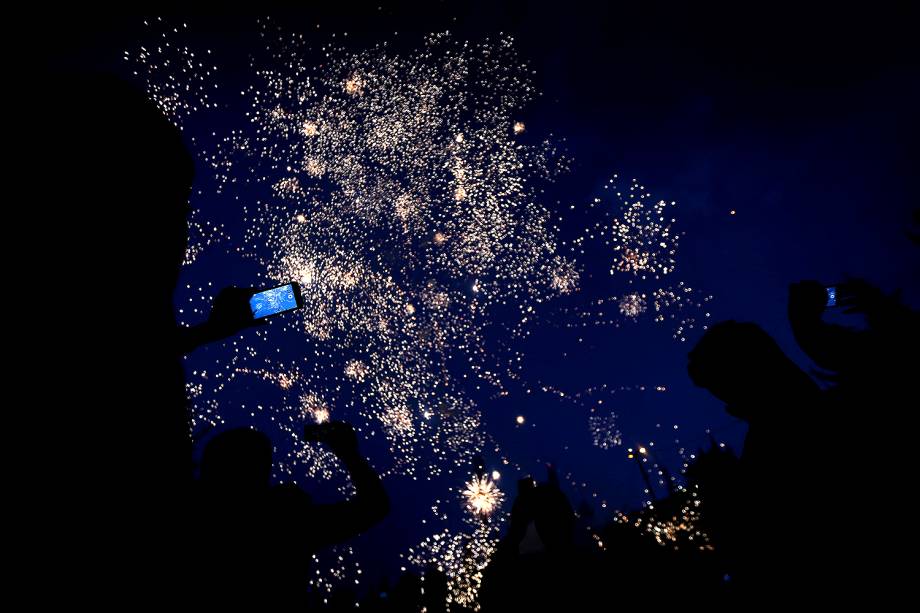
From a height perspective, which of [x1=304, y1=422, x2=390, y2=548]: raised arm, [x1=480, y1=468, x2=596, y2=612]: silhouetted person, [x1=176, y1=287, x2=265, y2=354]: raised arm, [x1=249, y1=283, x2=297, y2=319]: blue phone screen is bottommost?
[x1=480, y1=468, x2=596, y2=612]: silhouetted person

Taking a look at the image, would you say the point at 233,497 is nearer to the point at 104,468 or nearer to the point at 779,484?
the point at 104,468

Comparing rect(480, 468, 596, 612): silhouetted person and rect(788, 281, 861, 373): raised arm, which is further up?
rect(788, 281, 861, 373): raised arm

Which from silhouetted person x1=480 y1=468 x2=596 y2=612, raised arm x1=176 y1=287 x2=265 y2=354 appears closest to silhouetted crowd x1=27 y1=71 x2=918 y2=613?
A: raised arm x1=176 y1=287 x2=265 y2=354

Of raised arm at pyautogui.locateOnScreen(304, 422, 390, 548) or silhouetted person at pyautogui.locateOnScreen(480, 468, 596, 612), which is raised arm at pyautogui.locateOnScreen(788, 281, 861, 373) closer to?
silhouetted person at pyautogui.locateOnScreen(480, 468, 596, 612)

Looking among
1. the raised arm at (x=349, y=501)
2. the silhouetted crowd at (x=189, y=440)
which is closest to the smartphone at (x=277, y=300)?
the silhouetted crowd at (x=189, y=440)

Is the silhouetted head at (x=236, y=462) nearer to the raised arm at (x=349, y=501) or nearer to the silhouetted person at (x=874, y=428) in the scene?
the raised arm at (x=349, y=501)

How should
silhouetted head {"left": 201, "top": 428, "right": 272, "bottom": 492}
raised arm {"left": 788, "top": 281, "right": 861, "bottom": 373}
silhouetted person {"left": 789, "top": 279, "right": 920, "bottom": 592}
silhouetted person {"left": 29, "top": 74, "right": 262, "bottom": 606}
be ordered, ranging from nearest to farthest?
1. silhouetted person {"left": 789, "top": 279, "right": 920, "bottom": 592}
2. silhouetted person {"left": 29, "top": 74, "right": 262, "bottom": 606}
3. raised arm {"left": 788, "top": 281, "right": 861, "bottom": 373}
4. silhouetted head {"left": 201, "top": 428, "right": 272, "bottom": 492}

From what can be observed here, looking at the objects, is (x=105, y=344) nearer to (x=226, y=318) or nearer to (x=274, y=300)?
(x=226, y=318)

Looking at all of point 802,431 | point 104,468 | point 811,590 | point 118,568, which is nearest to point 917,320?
point 802,431
